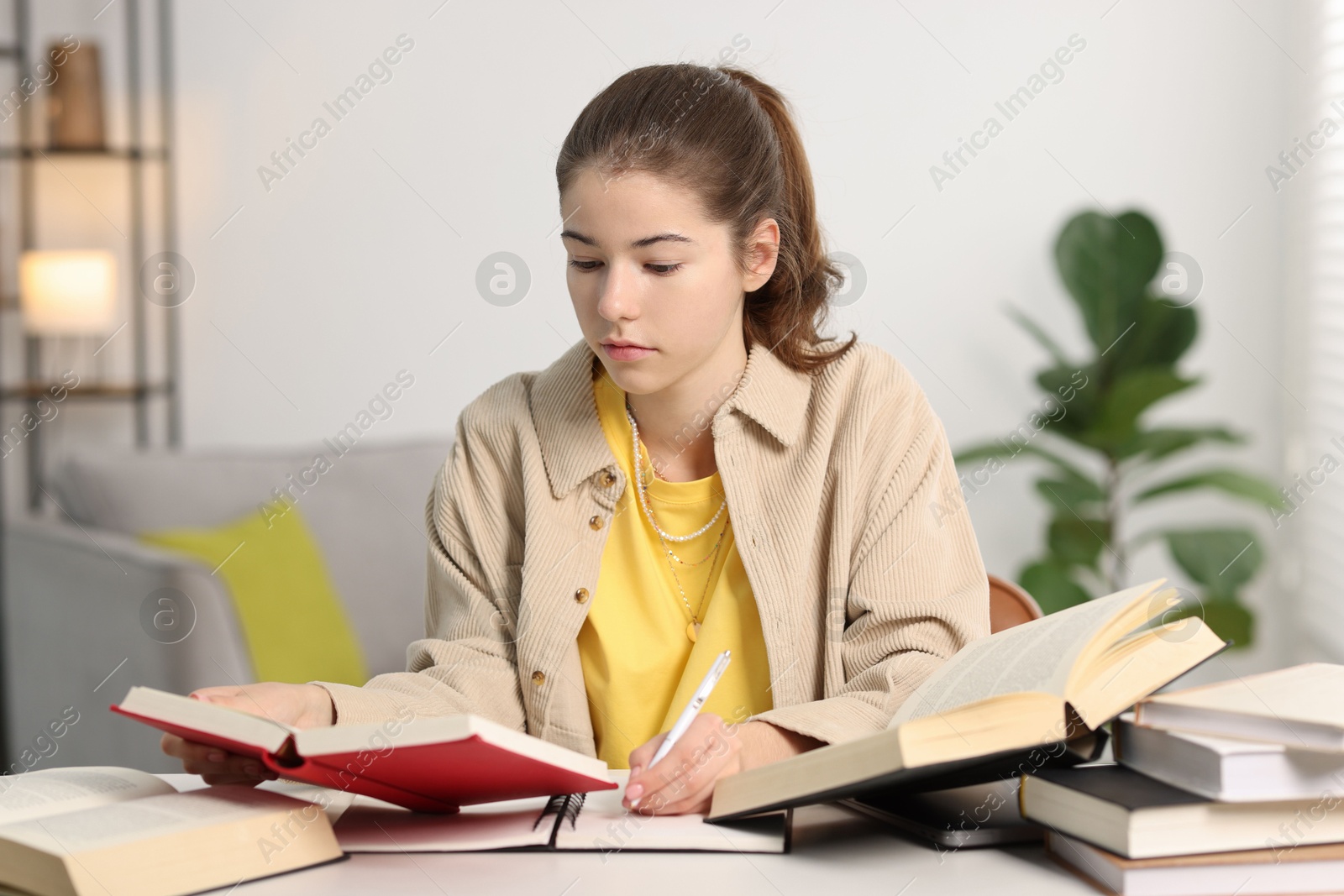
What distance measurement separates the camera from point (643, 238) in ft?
3.51

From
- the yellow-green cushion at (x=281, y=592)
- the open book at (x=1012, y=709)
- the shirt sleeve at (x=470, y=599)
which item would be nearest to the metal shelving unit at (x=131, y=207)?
the yellow-green cushion at (x=281, y=592)

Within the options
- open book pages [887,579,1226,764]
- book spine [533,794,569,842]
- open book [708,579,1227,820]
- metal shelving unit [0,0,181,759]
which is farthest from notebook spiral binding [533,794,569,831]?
metal shelving unit [0,0,181,759]

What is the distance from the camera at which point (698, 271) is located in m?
1.10

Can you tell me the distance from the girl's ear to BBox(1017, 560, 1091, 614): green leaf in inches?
65.2

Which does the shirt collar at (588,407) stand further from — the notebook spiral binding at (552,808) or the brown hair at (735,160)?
the notebook spiral binding at (552,808)

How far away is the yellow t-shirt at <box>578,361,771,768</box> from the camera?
47.0 inches

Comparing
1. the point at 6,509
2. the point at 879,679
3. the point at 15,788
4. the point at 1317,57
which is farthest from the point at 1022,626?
the point at 6,509

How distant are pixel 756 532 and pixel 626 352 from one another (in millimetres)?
235

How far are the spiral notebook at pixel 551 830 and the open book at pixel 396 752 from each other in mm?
23

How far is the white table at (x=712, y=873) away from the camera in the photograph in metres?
0.63

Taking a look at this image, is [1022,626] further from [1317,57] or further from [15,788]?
[1317,57]

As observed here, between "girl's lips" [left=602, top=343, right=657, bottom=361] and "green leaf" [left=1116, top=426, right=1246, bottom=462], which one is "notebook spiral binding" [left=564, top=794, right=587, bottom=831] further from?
"green leaf" [left=1116, top=426, right=1246, bottom=462]

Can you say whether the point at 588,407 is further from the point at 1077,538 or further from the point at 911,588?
the point at 1077,538

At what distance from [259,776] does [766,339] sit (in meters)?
0.73
